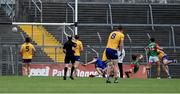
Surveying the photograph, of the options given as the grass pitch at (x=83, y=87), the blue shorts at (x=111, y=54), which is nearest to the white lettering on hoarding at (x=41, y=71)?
the blue shorts at (x=111, y=54)

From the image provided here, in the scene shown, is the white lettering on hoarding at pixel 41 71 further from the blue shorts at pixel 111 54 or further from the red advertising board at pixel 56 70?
the blue shorts at pixel 111 54

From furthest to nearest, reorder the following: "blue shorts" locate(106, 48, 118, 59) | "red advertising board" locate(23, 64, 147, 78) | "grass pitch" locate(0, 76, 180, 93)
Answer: "red advertising board" locate(23, 64, 147, 78), "blue shorts" locate(106, 48, 118, 59), "grass pitch" locate(0, 76, 180, 93)

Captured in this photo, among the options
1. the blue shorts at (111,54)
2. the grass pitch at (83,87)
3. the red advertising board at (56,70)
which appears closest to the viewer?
the grass pitch at (83,87)

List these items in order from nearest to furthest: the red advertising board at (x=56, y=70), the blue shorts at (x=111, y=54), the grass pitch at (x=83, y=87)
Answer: the grass pitch at (x=83, y=87) → the blue shorts at (x=111, y=54) → the red advertising board at (x=56, y=70)

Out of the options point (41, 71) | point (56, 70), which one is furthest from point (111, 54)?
point (41, 71)

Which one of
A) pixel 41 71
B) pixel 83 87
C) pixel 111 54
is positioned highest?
pixel 111 54

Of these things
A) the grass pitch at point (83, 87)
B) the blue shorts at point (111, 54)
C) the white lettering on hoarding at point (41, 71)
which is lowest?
the white lettering on hoarding at point (41, 71)

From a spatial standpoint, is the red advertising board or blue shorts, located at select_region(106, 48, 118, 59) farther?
the red advertising board

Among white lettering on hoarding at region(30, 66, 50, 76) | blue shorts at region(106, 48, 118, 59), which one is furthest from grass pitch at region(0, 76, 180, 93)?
white lettering on hoarding at region(30, 66, 50, 76)

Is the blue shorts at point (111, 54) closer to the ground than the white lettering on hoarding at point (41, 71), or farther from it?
farther from it

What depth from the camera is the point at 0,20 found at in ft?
140

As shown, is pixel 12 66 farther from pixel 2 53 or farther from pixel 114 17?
pixel 114 17

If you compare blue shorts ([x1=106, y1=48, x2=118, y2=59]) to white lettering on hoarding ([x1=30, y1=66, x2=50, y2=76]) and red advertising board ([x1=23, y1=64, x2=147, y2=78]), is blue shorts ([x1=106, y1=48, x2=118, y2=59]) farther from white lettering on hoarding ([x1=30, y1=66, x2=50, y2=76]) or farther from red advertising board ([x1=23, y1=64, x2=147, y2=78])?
white lettering on hoarding ([x1=30, y1=66, x2=50, y2=76])

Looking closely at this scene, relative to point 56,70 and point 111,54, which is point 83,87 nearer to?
point 111,54
